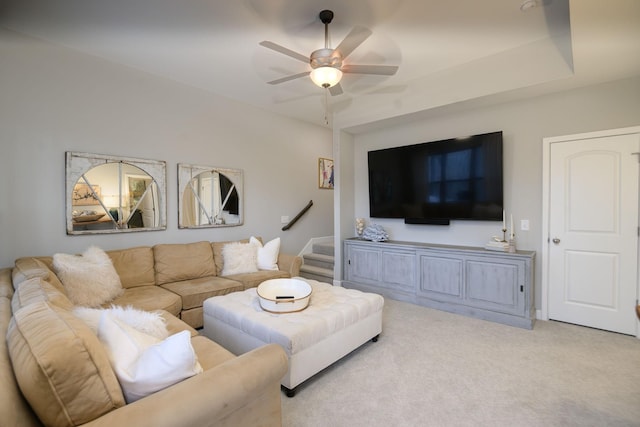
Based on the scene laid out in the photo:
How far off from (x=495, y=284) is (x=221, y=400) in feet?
10.7

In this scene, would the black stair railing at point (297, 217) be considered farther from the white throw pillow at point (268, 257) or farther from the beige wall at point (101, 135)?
the white throw pillow at point (268, 257)

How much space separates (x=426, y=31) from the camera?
2783 mm

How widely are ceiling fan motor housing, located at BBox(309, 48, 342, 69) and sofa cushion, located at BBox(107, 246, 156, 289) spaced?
2758 millimetres

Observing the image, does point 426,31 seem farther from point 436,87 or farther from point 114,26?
point 114,26

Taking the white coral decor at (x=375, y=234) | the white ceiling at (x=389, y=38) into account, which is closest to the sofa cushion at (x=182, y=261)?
the white ceiling at (x=389, y=38)

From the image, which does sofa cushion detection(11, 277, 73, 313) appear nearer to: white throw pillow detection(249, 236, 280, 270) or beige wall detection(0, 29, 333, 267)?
beige wall detection(0, 29, 333, 267)

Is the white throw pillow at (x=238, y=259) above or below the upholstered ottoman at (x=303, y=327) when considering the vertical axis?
above

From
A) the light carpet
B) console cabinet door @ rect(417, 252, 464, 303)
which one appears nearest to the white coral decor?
console cabinet door @ rect(417, 252, 464, 303)

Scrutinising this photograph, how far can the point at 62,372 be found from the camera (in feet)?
2.93

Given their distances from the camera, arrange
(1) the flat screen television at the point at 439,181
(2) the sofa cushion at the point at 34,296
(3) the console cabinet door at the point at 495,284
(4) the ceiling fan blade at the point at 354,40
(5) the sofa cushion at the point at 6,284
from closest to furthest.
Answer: (2) the sofa cushion at the point at 34,296 → (5) the sofa cushion at the point at 6,284 → (4) the ceiling fan blade at the point at 354,40 → (3) the console cabinet door at the point at 495,284 → (1) the flat screen television at the point at 439,181

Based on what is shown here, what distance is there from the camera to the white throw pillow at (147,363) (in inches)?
43.5

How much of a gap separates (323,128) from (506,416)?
17.1 feet

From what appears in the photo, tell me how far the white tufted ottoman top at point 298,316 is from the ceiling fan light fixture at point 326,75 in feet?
6.35

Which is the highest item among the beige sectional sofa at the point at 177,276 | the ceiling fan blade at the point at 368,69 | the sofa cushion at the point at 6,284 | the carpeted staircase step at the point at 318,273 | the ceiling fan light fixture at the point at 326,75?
the ceiling fan blade at the point at 368,69
